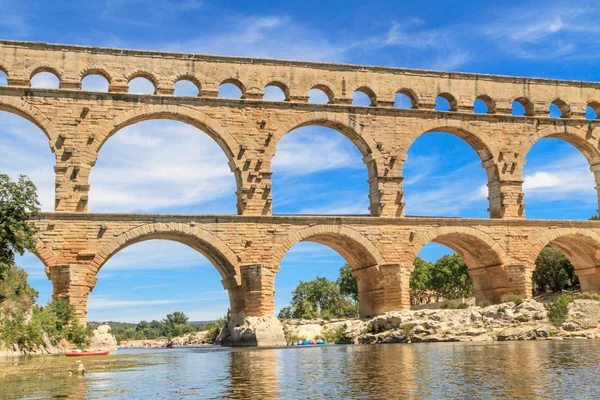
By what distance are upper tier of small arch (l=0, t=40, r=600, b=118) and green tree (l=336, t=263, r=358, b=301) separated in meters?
36.5

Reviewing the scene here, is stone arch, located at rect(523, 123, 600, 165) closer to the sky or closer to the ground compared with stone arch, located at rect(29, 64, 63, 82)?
closer to the ground

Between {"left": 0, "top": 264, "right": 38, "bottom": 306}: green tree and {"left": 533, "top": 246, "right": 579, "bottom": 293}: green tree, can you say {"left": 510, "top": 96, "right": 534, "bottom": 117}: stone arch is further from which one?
{"left": 0, "top": 264, "right": 38, "bottom": 306}: green tree

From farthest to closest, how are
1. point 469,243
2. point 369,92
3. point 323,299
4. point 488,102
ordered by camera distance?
point 323,299 → point 488,102 → point 469,243 → point 369,92

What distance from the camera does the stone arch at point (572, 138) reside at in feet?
115

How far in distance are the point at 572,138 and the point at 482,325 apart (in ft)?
41.8

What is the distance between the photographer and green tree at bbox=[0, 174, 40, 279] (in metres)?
22.8

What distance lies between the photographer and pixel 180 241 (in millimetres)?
30625

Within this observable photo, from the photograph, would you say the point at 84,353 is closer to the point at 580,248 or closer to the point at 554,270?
the point at 580,248

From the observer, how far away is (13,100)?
28.8 meters

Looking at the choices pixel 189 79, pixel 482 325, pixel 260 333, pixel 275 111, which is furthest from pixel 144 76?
pixel 482 325

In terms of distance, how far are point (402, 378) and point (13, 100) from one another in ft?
71.3

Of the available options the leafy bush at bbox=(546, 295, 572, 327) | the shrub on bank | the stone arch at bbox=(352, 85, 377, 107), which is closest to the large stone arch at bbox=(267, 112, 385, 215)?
the stone arch at bbox=(352, 85, 377, 107)

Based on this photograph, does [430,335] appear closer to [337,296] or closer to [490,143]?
[490,143]

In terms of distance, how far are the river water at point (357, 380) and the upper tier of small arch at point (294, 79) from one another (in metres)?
15.5
